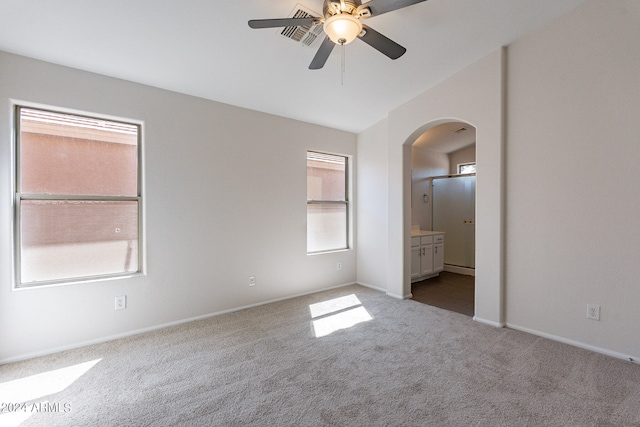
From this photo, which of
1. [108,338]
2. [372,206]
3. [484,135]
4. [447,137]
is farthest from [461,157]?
[108,338]

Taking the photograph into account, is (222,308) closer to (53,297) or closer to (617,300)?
(53,297)

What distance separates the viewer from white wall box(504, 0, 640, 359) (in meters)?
2.52

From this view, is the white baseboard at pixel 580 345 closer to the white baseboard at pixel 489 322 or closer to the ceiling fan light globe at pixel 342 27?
the white baseboard at pixel 489 322

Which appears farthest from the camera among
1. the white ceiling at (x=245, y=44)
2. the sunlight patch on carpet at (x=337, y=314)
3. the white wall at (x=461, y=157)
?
the white wall at (x=461, y=157)

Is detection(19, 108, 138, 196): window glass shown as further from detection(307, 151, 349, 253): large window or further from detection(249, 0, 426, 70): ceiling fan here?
detection(307, 151, 349, 253): large window

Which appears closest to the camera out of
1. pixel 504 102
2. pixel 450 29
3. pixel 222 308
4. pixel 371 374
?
pixel 371 374

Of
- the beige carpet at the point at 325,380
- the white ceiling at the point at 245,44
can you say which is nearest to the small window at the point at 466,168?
the white ceiling at the point at 245,44

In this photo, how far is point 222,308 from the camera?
11.9 feet

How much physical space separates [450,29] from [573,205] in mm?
2008

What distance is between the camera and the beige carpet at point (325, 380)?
1.85 meters

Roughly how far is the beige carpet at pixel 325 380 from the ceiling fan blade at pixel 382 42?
8.13 feet

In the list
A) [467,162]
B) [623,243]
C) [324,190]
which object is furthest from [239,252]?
[467,162]

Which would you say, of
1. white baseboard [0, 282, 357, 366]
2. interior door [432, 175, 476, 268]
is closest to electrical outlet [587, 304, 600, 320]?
interior door [432, 175, 476, 268]

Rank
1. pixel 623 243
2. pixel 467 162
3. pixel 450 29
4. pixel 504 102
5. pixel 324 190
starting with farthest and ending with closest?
pixel 467 162
pixel 324 190
pixel 504 102
pixel 450 29
pixel 623 243
